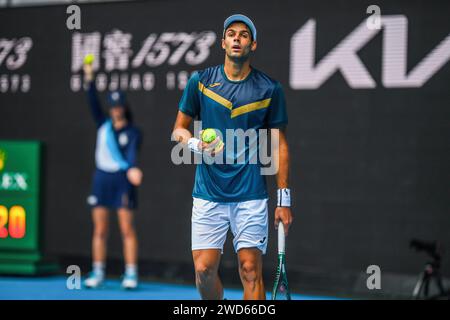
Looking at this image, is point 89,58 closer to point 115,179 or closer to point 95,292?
point 115,179

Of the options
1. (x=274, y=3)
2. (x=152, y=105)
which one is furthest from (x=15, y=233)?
(x=274, y=3)

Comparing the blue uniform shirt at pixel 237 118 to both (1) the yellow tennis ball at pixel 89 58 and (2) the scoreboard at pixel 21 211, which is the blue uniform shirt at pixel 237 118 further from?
(2) the scoreboard at pixel 21 211

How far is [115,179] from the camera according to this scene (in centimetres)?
933

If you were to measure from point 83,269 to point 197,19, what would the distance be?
3.12 m

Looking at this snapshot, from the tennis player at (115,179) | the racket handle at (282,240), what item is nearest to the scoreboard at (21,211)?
the tennis player at (115,179)

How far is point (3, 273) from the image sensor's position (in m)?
9.95

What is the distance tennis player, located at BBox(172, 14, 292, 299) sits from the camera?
5.34 m

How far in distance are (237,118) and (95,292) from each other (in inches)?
161

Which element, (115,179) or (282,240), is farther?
(115,179)

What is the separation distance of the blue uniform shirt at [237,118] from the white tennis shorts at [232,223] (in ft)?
0.16

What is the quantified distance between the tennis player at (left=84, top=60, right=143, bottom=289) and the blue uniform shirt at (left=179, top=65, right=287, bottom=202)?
3821 millimetres

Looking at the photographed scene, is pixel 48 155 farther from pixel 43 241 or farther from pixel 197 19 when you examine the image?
pixel 197 19

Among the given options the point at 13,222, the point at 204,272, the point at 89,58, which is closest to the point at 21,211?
the point at 13,222

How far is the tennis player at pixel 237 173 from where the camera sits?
5.34 m
